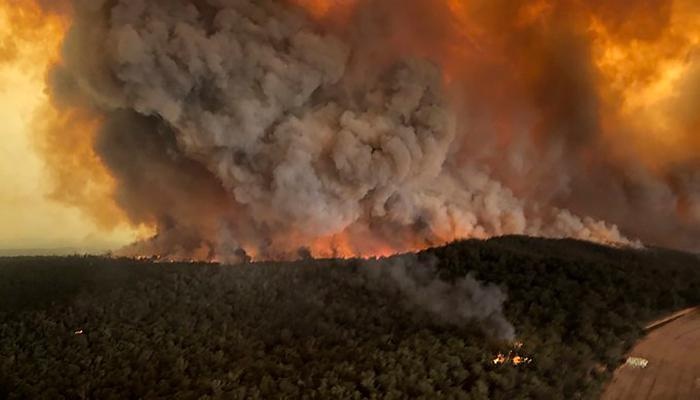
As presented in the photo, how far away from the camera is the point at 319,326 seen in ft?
55.0

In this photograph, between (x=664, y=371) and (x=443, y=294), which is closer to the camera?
(x=664, y=371)

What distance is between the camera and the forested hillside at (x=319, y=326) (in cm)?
1295

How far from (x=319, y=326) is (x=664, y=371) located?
841 cm

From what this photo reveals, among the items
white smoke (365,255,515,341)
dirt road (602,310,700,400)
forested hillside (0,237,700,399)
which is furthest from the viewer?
white smoke (365,255,515,341)

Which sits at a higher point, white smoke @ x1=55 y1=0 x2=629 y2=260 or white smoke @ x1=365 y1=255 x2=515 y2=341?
white smoke @ x1=55 y1=0 x2=629 y2=260

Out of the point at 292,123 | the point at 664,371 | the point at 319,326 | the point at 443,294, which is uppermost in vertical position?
the point at 292,123

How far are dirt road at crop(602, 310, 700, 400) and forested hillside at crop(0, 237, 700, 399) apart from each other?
442mm

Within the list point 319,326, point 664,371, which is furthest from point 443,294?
point 664,371

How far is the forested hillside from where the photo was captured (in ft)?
42.5

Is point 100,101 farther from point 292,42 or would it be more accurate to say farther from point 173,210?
point 292,42

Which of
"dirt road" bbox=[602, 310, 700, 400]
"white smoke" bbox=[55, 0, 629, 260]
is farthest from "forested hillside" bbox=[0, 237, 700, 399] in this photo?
"white smoke" bbox=[55, 0, 629, 260]

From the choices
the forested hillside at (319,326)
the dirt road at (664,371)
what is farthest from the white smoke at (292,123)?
the dirt road at (664,371)

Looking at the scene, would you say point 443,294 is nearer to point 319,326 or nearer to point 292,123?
point 319,326

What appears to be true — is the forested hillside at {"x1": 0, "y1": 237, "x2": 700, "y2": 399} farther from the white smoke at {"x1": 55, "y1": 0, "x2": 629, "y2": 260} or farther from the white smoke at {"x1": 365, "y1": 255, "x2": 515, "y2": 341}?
the white smoke at {"x1": 55, "y1": 0, "x2": 629, "y2": 260}
